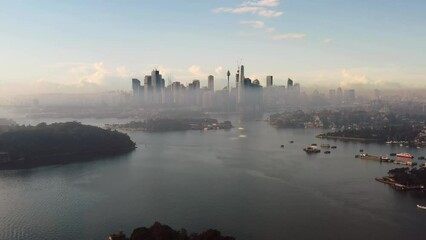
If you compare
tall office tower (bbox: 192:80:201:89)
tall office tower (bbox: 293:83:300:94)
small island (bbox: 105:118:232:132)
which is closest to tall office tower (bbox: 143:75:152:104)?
tall office tower (bbox: 192:80:201:89)

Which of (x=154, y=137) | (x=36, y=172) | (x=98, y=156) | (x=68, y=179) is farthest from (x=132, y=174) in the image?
(x=154, y=137)

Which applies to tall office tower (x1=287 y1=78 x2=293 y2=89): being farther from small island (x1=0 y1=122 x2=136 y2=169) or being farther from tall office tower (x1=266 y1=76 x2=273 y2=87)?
small island (x1=0 y1=122 x2=136 y2=169)

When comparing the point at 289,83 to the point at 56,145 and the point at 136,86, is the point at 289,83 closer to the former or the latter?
the point at 136,86

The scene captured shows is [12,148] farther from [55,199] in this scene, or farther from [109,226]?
[109,226]

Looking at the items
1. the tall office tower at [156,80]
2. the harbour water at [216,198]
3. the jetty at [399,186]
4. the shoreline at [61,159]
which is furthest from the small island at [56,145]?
the tall office tower at [156,80]

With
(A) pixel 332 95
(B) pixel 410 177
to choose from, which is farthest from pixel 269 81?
(B) pixel 410 177

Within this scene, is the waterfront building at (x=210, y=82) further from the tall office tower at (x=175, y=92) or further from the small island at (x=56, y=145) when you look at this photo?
the small island at (x=56, y=145)
